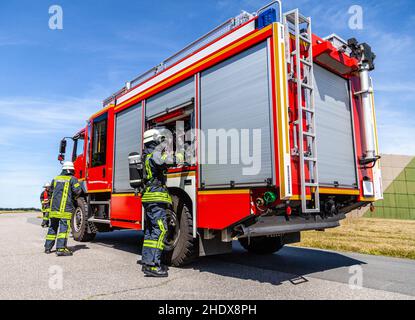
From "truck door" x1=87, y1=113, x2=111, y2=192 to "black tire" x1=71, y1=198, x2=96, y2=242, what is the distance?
0.44 meters

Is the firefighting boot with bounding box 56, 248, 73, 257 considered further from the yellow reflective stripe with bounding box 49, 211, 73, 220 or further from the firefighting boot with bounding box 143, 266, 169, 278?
the firefighting boot with bounding box 143, 266, 169, 278

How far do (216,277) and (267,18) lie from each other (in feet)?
10.7

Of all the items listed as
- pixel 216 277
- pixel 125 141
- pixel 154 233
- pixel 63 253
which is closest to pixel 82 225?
pixel 63 253

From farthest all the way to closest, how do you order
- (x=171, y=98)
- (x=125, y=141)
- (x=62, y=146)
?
(x=62, y=146)
(x=125, y=141)
(x=171, y=98)

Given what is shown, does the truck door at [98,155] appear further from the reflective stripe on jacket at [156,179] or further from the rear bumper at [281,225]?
the rear bumper at [281,225]

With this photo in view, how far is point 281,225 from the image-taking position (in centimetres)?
371

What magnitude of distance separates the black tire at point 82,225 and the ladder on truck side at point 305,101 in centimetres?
504

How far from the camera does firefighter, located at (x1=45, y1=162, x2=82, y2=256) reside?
5840 millimetres

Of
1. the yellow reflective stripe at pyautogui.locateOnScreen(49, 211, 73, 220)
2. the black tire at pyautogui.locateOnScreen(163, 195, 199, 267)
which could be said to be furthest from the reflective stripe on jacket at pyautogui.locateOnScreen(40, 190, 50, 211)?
the black tire at pyautogui.locateOnScreen(163, 195, 199, 267)

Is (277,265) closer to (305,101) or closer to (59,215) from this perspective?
(305,101)

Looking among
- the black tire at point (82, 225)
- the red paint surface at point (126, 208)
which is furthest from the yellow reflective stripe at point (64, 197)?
the black tire at point (82, 225)

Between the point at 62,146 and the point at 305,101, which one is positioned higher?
the point at 62,146

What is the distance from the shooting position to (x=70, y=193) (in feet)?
20.3
